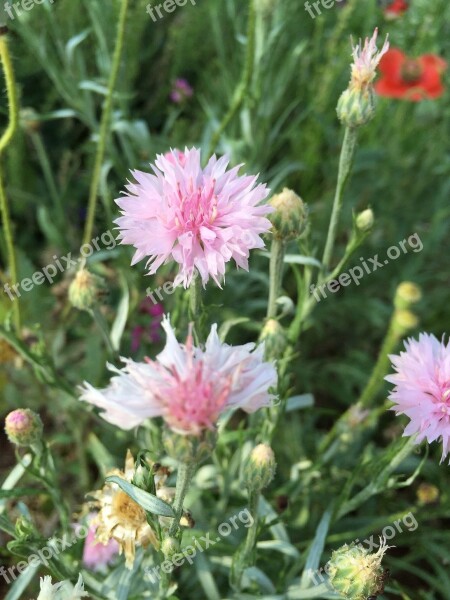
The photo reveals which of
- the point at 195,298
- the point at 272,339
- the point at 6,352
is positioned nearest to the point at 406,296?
the point at 272,339

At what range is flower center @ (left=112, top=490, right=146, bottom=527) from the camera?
2.94ft

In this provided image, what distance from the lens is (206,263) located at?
2.63 feet

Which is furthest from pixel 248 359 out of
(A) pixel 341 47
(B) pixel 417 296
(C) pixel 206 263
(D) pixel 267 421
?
(A) pixel 341 47

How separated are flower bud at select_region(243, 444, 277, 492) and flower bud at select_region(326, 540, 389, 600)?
128 mm

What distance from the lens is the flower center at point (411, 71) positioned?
1.85 metres

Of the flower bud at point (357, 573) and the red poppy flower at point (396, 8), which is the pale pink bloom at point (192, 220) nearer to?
the flower bud at point (357, 573)

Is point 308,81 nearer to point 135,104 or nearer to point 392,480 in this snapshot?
point 135,104

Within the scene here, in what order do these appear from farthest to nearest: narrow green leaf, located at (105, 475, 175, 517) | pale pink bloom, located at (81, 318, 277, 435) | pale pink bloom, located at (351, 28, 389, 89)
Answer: pale pink bloom, located at (351, 28, 389, 89), narrow green leaf, located at (105, 475, 175, 517), pale pink bloom, located at (81, 318, 277, 435)

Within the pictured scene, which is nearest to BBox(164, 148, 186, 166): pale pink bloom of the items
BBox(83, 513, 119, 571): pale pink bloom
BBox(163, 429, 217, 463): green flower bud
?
BBox(163, 429, 217, 463): green flower bud

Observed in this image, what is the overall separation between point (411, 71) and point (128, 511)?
58.6 inches

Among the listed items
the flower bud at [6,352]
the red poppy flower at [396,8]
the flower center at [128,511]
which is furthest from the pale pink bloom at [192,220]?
the red poppy flower at [396,8]

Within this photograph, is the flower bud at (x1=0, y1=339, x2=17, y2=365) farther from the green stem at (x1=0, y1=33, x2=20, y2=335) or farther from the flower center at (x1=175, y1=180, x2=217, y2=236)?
the flower center at (x1=175, y1=180, x2=217, y2=236)

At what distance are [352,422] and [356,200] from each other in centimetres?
88

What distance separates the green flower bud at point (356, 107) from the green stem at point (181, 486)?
0.54 m
